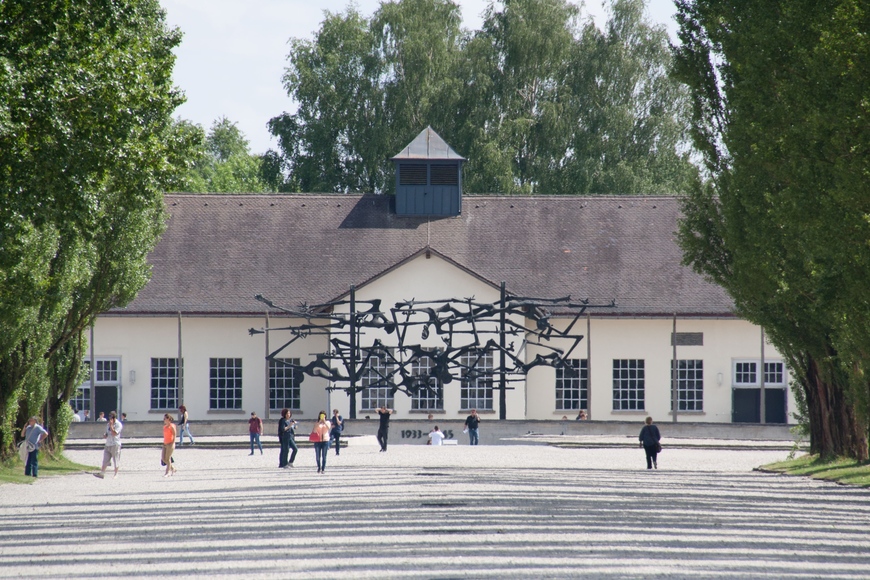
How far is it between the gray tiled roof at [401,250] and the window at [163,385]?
211 centimetres

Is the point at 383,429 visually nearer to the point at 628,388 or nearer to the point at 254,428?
the point at 254,428

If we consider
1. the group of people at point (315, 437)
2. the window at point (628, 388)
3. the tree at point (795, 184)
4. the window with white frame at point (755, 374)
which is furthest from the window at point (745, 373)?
the group of people at point (315, 437)

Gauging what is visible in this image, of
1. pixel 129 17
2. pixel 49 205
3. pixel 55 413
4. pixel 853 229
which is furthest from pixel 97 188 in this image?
pixel 55 413

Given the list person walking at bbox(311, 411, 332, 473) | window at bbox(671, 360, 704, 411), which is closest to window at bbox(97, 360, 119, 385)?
window at bbox(671, 360, 704, 411)

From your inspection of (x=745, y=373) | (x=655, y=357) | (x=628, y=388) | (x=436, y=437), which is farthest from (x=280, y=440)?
(x=745, y=373)

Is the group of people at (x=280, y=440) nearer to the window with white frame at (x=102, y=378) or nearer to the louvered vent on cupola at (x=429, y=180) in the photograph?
the window with white frame at (x=102, y=378)

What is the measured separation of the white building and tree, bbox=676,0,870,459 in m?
15.4

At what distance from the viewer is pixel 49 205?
1817 centimetres

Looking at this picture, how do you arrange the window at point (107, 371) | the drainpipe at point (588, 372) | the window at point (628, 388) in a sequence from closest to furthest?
the drainpipe at point (588, 372) → the window at point (107, 371) → the window at point (628, 388)

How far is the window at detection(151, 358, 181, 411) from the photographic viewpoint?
152 feet

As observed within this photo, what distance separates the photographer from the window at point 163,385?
46344 mm

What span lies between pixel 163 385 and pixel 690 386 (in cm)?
1920

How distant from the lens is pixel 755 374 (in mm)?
46594

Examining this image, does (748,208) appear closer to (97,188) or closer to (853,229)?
(853,229)
